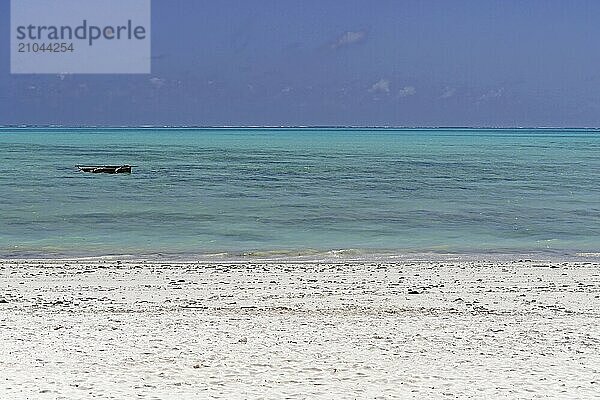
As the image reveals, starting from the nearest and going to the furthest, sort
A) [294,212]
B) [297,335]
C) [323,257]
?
[297,335]
[323,257]
[294,212]

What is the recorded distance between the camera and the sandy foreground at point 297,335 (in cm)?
779

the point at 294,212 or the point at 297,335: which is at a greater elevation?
the point at 297,335

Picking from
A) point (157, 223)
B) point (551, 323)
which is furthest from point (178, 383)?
point (157, 223)

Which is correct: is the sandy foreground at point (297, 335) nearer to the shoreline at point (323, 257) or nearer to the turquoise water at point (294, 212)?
the shoreline at point (323, 257)

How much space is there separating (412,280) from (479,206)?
16321 millimetres

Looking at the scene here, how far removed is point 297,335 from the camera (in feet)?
31.9

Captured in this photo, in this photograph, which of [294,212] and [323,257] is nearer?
[323,257]

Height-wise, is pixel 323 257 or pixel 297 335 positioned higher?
pixel 297 335

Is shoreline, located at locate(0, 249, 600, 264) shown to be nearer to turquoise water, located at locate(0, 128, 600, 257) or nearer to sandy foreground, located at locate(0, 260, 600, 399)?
turquoise water, located at locate(0, 128, 600, 257)

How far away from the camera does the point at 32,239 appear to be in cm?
2108

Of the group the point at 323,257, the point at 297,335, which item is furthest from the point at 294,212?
the point at 297,335

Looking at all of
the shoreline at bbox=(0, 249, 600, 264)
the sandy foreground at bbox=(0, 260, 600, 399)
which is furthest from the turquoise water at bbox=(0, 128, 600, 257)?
the sandy foreground at bbox=(0, 260, 600, 399)

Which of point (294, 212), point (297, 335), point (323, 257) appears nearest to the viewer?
point (297, 335)

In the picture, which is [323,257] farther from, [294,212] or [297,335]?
[294,212]
